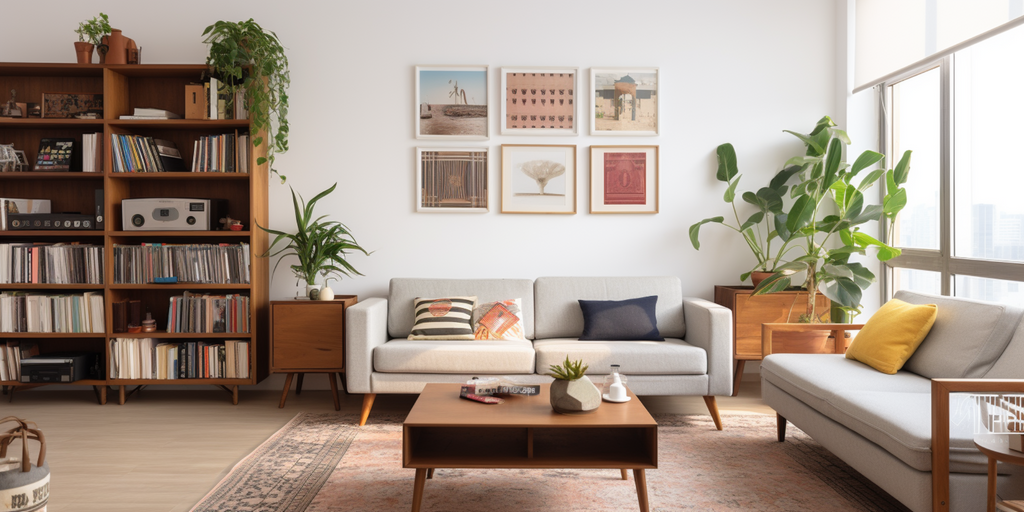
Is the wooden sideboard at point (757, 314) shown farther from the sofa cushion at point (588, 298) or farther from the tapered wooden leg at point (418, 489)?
the tapered wooden leg at point (418, 489)

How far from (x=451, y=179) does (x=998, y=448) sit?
3.39 metres

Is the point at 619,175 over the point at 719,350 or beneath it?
over

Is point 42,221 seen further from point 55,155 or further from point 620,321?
point 620,321

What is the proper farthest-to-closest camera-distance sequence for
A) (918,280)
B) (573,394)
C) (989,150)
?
1. (918,280)
2. (989,150)
3. (573,394)

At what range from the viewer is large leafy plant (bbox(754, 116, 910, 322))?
3852 millimetres

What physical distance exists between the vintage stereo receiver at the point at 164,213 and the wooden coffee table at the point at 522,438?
235 cm

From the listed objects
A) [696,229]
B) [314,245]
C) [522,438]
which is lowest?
[522,438]

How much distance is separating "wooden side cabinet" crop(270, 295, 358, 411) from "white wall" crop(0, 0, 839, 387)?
59 centimetres

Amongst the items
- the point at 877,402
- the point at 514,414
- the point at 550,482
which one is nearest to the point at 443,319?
the point at 550,482

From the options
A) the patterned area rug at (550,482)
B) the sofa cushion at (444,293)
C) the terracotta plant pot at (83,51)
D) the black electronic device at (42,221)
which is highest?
the terracotta plant pot at (83,51)

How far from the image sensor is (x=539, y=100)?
446cm

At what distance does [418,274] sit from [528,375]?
129 cm

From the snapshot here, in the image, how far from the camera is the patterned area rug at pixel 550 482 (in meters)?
2.52

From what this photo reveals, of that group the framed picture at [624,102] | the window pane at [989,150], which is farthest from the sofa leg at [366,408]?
the window pane at [989,150]
